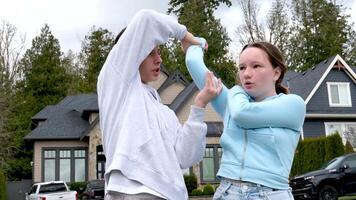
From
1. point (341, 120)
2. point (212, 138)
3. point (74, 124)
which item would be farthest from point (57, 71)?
point (341, 120)

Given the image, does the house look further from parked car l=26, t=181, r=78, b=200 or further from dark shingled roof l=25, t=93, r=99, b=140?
parked car l=26, t=181, r=78, b=200

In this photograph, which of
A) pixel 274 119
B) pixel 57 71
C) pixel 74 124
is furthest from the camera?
pixel 57 71

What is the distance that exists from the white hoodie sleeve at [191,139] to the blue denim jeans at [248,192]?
25 cm

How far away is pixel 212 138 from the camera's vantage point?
33.4 meters

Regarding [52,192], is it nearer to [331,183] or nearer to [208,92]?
[331,183]

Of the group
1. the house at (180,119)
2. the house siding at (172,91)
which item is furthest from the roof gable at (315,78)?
the house siding at (172,91)

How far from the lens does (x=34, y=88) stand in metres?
53.9

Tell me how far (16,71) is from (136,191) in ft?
165

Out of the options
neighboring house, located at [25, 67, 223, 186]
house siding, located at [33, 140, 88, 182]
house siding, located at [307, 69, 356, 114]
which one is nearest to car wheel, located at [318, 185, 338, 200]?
house siding, located at [307, 69, 356, 114]

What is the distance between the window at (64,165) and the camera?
3666 cm

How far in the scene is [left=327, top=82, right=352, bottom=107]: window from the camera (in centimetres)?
3384

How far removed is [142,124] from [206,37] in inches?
2103

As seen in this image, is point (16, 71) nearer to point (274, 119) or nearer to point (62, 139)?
point (62, 139)

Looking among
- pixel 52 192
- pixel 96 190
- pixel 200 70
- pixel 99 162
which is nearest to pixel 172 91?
pixel 99 162
